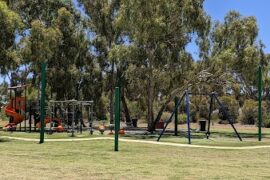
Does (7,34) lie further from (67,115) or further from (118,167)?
(118,167)

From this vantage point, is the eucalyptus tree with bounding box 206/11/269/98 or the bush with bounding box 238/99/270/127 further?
the bush with bounding box 238/99/270/127

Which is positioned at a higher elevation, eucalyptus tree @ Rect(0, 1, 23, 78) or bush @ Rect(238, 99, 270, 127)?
eucalyptus tree @ Rect(0, 1, 23, 78)

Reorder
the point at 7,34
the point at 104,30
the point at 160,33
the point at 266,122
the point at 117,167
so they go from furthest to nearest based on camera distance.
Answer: the point at 266,122
the point at 104,30
the point at 160,33
the point at 7,34
the point at 117,167

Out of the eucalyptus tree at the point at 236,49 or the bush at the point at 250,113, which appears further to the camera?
the bush at the point at 250,113

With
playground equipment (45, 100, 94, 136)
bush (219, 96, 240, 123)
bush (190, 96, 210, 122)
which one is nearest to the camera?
playground equipment (45, 100, 94, 136)

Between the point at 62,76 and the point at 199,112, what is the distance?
24.0m

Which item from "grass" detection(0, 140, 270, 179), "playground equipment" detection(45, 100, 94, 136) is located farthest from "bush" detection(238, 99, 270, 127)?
"grass" detection(0, 140, 270, 179)

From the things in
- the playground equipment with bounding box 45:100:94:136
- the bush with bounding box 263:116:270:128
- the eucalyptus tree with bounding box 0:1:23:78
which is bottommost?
the bush with bounding box 263:116:270:128

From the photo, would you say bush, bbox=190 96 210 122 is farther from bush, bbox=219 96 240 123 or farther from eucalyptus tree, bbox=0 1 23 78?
eucalyptus tree, bbox=0 1 23 78

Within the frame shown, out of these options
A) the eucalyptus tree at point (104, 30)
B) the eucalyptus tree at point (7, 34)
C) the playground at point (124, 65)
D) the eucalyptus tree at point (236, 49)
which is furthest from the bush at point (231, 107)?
the eucalyptus tree at point (7, 34)

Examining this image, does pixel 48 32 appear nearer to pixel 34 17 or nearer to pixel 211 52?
pixel 34 17

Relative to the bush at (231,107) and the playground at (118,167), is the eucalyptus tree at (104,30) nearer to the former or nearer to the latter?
the bush at (231,107)

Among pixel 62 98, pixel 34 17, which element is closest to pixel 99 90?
pixel 62 98

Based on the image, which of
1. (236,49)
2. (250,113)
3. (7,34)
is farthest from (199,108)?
Result: (7,34)
